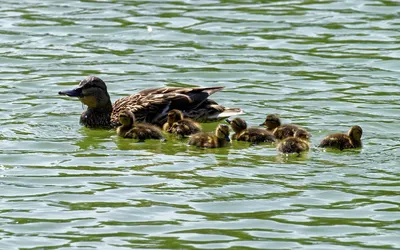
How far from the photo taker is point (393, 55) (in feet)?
52.5

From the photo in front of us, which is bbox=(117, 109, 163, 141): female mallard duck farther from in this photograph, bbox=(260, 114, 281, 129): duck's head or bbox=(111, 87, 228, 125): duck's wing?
bbox=(260, 114, 281, 129): duck's head

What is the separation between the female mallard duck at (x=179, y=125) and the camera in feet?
40.5

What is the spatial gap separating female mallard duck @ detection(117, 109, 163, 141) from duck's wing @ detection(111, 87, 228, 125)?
1.44ft

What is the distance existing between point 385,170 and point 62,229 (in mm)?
2936

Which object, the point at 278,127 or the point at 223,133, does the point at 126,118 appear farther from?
the point at 278,127

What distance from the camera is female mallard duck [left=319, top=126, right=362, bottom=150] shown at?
37.5 feet

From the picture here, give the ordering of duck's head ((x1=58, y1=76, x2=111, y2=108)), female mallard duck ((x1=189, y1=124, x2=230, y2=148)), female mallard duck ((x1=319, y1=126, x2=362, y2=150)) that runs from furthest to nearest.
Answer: duck's head ((x1=58, y1=76, x2=111, y2=108)) < female mallard duck ((x1=189, y1=124, x2=230, y2=148)) < female mallard duck ((x1=319, y1=126, x2=362, y2=150))

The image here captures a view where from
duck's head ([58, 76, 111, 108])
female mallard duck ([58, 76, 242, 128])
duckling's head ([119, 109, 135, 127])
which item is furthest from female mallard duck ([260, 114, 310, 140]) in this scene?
duck's head ([58, 76, 111, 108])

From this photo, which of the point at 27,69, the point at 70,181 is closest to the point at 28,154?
the point at 70,181

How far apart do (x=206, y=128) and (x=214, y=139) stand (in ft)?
4.88

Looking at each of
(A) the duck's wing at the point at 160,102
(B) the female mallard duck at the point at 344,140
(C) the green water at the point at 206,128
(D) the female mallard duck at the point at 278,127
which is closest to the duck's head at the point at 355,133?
(B) the female mallard duck at the point at 344,140

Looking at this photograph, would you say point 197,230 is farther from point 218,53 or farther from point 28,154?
point 218,53

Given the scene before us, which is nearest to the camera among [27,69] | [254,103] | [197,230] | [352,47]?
[197,230]

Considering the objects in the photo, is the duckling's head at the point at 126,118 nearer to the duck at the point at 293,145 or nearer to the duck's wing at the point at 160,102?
the duck's wing at the point at 160,102
